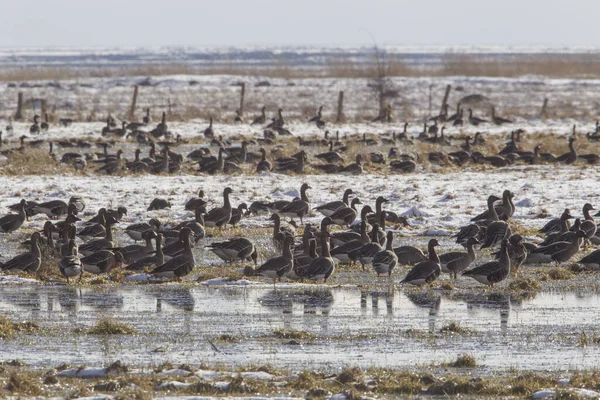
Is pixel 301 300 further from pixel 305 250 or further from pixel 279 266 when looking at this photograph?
pixel 305 250

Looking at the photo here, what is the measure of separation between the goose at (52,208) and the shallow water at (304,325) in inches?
253

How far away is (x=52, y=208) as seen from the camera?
20.4m

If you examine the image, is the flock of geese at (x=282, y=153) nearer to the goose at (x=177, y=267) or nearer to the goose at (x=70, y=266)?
the goose at (x=177, y=267)

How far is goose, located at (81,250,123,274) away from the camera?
14.8 meters

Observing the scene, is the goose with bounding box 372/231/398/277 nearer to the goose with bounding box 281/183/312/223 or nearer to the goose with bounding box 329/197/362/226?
the goose with bounding box 329/197/362/226

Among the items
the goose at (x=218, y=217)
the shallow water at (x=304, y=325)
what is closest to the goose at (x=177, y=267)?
the shallow water at (x=304, y=325)

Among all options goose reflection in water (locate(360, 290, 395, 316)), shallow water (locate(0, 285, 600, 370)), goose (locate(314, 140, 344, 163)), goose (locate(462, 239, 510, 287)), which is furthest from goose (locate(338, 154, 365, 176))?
goose reflection in water (locate(360, 290, 395, 316))

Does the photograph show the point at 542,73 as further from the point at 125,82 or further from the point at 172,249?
the point at 172,249

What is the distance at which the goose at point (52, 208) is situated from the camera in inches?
803

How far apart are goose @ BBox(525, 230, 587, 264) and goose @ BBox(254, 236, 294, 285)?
3900 millimetres

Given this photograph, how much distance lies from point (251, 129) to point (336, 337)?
31.0 meters

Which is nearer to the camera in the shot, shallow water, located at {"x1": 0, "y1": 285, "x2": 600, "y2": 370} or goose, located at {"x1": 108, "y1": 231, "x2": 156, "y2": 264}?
shallow water, located at {"x1": 0, "y1": 285, "x2": 600, "y2": 370}

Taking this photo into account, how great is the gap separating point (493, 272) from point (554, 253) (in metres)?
2.01

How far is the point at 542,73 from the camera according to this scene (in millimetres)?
83312
